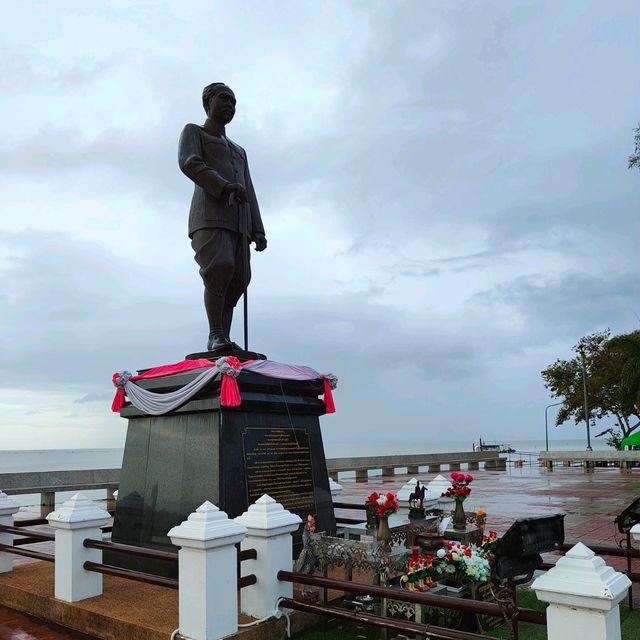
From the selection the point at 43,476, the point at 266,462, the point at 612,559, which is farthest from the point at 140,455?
the point at 43,476

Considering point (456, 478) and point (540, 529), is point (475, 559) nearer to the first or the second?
point (540, 529)

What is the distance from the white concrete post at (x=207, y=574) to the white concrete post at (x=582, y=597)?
208 centimetres

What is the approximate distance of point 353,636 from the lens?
16.4ft

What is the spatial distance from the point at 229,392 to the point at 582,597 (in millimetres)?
3740

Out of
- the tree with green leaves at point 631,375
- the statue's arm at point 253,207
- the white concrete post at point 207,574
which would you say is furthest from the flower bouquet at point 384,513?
the tree with green leaves at point 631,375

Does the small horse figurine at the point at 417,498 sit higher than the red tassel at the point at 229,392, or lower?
lower

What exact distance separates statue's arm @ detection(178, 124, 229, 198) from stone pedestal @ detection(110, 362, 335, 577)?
2.13m

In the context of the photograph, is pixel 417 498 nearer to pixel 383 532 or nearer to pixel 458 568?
pixel 383 532

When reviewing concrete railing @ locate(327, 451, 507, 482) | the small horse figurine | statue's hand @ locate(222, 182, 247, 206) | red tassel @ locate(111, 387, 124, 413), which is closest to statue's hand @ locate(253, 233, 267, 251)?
statue's hand @ locate(222, 182, 247, 206)

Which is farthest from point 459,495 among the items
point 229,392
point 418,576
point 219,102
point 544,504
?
point 544,504

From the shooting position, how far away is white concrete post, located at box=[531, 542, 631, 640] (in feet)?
10.0

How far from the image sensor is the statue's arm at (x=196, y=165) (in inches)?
282

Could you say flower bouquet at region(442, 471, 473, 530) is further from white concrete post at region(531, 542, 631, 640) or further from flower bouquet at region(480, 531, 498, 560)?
white concrete post at region(531, 542, 631, 640)

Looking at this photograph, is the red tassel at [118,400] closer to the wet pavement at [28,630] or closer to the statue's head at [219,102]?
the wet pavement at [28,630]
